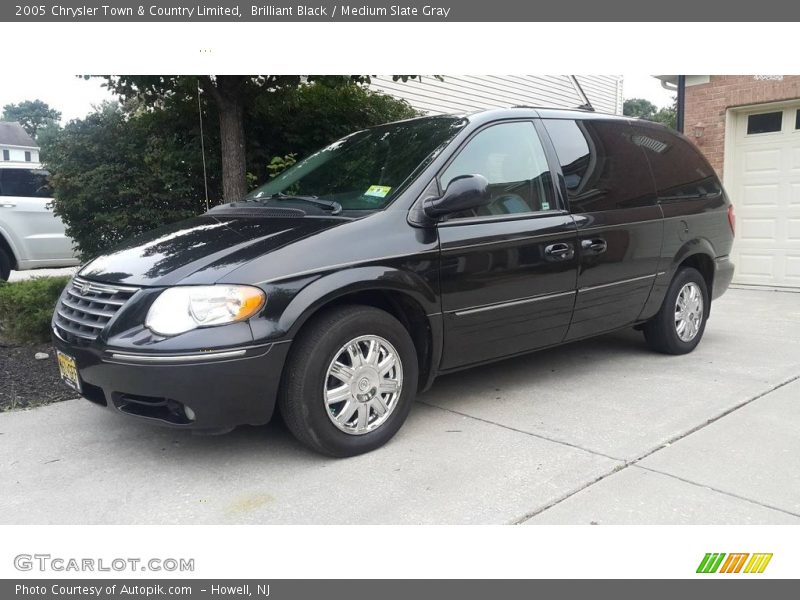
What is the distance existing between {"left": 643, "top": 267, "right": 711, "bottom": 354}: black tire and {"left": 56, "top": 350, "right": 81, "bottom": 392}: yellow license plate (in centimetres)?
417

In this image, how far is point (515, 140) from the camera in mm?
4332

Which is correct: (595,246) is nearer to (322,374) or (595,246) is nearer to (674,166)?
(674,166)

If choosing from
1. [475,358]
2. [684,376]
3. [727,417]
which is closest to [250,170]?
[475,358]

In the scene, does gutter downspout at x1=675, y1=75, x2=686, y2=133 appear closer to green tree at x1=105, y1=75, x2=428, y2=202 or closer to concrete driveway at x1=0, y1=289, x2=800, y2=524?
green tree at x1=105, y1=75, x2=428, y2=202

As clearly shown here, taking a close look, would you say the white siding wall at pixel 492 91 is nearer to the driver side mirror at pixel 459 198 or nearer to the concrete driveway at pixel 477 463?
the concrete driveway at pixel 477 463

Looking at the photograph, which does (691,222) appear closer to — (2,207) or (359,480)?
(359,480)

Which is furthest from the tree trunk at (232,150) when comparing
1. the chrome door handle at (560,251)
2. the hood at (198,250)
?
the chrome door handle at (560,251)

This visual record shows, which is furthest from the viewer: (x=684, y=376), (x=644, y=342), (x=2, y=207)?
(x=2, y=207)

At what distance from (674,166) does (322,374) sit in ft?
11.7

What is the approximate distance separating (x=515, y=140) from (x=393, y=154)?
2.61 ft

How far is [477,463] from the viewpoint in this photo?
11.3 feet

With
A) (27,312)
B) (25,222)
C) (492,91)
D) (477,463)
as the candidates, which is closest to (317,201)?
(477,463)

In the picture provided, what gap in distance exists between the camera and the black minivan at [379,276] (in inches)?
123

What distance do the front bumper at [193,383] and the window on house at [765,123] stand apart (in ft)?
29.0
